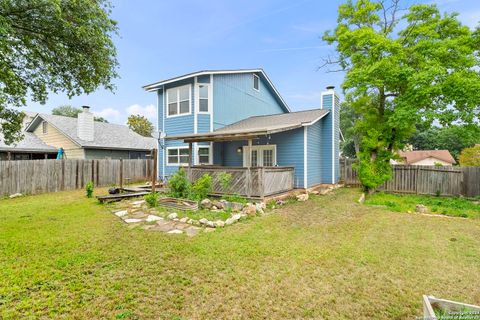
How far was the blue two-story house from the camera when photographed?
1155 centimetres

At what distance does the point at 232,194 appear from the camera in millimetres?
9430

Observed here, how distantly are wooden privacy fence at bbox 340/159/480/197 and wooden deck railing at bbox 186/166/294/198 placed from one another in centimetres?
638

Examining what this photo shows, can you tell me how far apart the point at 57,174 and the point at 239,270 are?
13335 millimetres

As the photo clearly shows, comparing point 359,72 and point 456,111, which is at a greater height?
point 359,72

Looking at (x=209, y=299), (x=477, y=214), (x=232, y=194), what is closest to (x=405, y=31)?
(x=477, y=214)

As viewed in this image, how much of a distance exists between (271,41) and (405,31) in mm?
7956

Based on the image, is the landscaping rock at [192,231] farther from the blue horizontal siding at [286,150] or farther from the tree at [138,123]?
the tree at [138,123]

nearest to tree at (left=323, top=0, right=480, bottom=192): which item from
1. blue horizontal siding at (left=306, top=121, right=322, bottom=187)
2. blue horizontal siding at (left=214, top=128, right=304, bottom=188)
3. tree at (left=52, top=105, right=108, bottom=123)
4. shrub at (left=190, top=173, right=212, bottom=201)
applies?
blue horizontal siding at (left=306, top=121, right=322, bottom=187)

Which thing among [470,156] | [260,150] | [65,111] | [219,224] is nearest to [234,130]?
[260,150]

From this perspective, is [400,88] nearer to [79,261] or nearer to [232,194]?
[232,194]

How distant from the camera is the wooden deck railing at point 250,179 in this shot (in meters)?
8.88

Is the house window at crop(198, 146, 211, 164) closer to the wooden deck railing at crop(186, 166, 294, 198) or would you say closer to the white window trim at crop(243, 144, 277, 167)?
the white window trim at crop(243, 144, 277, 167)

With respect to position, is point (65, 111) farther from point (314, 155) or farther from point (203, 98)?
point (314, 155)

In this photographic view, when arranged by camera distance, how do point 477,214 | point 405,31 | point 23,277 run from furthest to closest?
point 405,31 → point 477,214 → point 23,277
